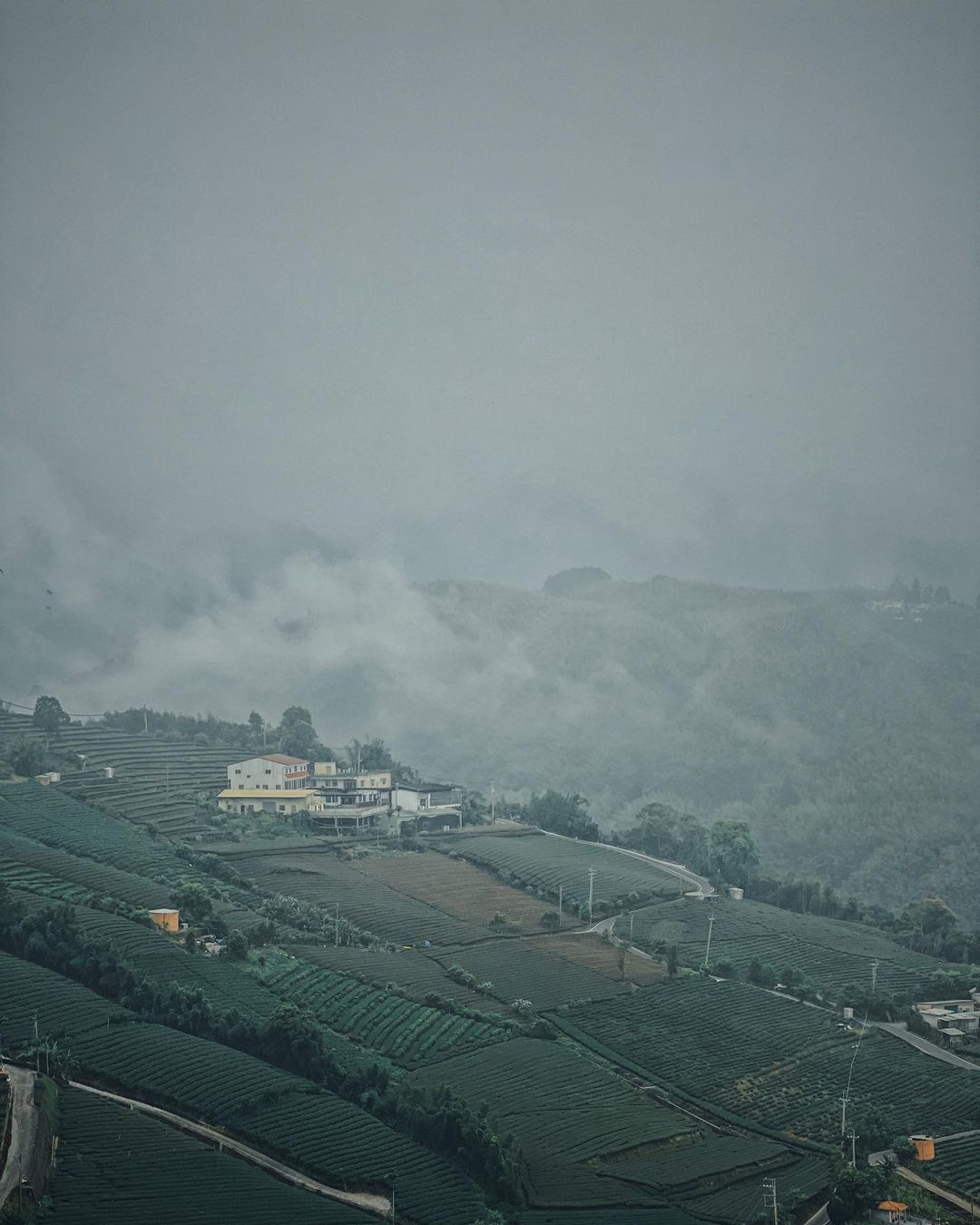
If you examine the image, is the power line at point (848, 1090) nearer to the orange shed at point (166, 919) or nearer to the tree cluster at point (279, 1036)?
the tree cluster at point (279, 1036)

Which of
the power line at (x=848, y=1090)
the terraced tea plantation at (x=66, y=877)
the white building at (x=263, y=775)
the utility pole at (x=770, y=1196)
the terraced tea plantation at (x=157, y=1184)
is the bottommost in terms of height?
the terraced tea plantation at (x=157, y=1184)

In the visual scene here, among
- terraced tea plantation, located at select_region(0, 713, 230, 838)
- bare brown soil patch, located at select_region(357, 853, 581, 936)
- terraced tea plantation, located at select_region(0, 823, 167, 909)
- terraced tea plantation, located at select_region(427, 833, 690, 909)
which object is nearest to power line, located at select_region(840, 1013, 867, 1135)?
bare brown soil patch, located at select_region(357, 853, 581, 936)

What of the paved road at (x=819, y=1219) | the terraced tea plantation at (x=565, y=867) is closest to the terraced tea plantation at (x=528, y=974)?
the terraced tea plantation at (x=565, y=867)

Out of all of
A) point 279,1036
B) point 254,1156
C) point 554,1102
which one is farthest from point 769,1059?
point 254,1156

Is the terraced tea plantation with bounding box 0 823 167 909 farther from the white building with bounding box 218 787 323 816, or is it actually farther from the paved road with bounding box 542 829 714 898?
the paved road with bounding box 542 829 714 898

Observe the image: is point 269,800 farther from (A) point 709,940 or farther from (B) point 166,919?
(A) point 709,940

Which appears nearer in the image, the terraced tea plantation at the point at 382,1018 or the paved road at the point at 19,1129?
the paved road at the point at 19,1129

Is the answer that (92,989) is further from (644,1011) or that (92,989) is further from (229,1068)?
(644,1011)
